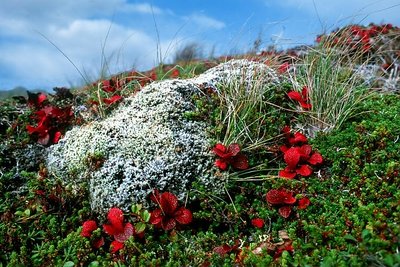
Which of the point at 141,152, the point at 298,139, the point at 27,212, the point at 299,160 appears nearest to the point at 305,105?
the point at 298,139

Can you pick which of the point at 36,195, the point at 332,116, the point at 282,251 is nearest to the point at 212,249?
the point at 282,251

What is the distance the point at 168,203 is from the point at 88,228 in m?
0.66

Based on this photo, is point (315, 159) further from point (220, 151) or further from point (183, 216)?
point (183, 216)

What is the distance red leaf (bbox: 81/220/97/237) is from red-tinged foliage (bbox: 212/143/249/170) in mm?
1115

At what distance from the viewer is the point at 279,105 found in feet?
16.5

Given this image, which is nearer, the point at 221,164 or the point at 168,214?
the point at 168,214

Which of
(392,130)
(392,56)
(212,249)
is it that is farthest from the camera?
(392,56)

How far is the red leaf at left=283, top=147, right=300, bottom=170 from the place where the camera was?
4.17 meters

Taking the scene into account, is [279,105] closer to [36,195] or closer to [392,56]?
[36,195]

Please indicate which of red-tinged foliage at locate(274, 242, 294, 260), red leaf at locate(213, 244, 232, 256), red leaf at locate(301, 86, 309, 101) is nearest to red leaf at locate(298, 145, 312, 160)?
red leaf at locate(301, 86, 309, 101)

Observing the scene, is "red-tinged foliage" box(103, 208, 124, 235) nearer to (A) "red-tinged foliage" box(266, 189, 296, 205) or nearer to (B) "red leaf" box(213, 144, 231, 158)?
(B) "red leaf" box(213, 144, 231, 158)

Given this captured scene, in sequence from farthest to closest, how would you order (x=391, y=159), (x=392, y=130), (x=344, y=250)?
(x=392, y=130)
(x=391, y=159)
(x=344, y=250)

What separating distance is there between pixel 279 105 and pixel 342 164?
3.54 ft

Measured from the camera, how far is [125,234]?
3740 millimetres
